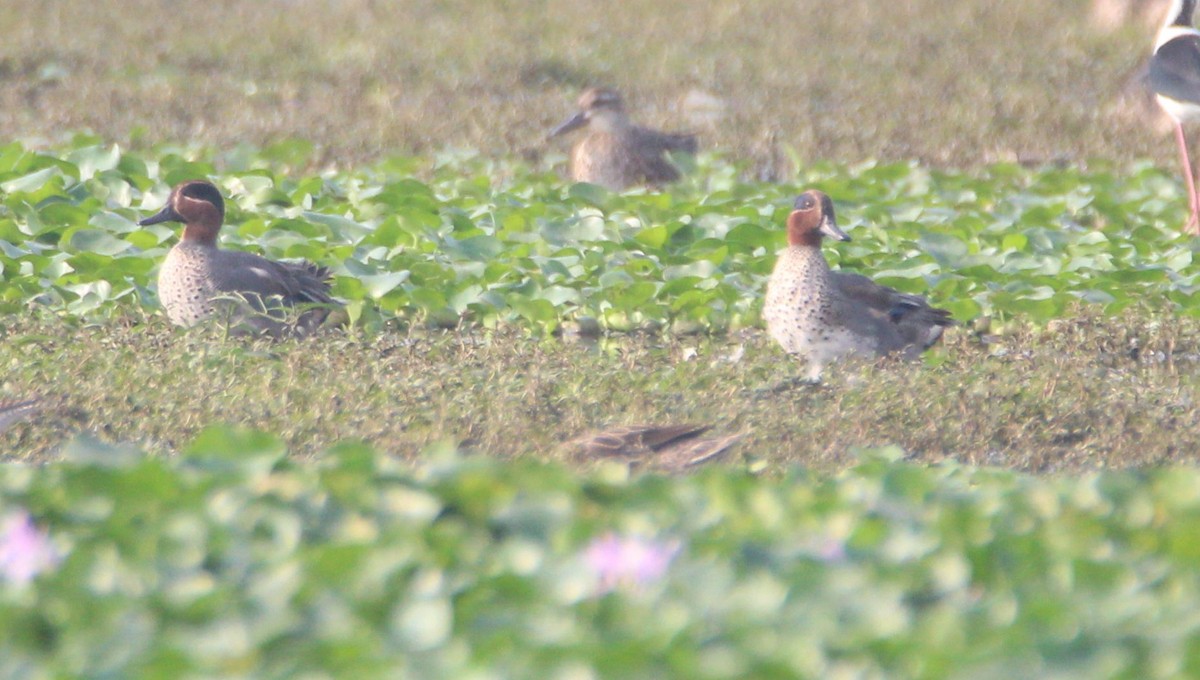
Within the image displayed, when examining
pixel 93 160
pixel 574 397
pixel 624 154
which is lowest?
pixel 624 154

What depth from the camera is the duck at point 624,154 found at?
10.6m

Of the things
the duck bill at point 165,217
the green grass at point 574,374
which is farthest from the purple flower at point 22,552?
the duck bill at point 165,217

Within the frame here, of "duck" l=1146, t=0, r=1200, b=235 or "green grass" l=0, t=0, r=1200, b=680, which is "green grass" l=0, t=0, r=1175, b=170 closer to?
"green grass" l=0, t=0, r=1200, b=680

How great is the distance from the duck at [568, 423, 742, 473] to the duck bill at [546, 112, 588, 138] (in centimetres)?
606

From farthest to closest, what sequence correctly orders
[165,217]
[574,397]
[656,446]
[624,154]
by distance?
[624,154] → [165,217] → [574,397] → [656,446]

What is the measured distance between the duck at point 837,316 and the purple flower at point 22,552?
3472 millimetres

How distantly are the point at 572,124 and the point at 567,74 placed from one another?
2683mm

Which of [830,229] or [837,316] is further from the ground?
[830,229]

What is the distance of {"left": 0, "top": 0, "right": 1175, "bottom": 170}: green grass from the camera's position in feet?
39.4

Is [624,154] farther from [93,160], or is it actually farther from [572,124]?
[93,160]

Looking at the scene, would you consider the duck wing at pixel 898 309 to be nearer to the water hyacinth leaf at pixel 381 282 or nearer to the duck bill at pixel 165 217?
the water hyacinth leaf at pixel 381 282

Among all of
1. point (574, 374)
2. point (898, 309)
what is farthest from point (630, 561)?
point (898, 309)

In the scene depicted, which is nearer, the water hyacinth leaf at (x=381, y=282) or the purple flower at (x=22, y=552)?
the purple flower at (x=22, y=552)

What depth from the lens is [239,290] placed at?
22.5ft
